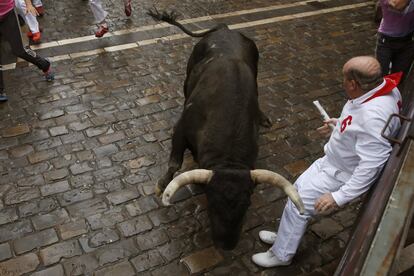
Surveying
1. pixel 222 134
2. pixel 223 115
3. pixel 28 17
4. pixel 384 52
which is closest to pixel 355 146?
pixel 222 134

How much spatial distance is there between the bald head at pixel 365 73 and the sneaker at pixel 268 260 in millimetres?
1943

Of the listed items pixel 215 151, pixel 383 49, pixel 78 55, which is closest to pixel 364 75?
pixel 215 151

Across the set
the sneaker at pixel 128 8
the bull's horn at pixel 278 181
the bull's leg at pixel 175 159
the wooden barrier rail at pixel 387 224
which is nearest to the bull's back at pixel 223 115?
the bull's leg at pixel 175 159

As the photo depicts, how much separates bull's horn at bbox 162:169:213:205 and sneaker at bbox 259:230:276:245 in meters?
1.18

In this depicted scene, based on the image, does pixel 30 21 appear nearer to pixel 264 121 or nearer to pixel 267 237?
pixel 264 121

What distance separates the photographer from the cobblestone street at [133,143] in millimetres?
4676

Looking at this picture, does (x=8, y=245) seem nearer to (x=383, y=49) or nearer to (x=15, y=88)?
(x=15, y=88)

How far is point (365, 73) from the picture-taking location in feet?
11.4

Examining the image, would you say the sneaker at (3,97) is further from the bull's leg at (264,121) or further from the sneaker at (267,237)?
the sneaker at (267,237)

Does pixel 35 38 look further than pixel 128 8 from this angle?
No

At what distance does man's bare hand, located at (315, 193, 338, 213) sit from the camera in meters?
3.65

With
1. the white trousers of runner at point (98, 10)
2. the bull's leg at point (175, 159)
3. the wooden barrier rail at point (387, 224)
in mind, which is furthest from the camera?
the white trousers of runner at point (98, 10)

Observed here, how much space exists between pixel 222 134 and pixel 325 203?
135 centimetres

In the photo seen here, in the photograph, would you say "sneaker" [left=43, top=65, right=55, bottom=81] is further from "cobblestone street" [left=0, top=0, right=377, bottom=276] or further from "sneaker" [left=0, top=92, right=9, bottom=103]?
"sneaker" [left=0, top=92, right=9, bottom=103]
